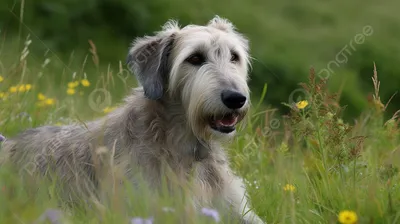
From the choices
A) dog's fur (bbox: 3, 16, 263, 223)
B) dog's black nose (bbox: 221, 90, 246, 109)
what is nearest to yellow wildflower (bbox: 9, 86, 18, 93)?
dog's fur (bbox: 3, 16, 263, 223)

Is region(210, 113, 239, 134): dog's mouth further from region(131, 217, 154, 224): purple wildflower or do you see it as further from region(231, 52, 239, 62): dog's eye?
region(131, 217, 154, 224): purple wildflower

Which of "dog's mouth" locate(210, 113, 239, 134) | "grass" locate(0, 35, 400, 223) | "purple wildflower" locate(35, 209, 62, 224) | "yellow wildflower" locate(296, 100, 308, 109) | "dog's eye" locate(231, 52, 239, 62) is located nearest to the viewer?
"purple wildflower" locate(35, 209, 62, 224)

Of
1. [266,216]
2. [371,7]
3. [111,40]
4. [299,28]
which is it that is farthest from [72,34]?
[266,216]

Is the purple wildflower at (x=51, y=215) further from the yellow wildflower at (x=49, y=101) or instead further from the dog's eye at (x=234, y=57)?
the yellow wildflower at (x=49, y=101)

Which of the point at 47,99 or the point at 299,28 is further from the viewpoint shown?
the point at 299,28

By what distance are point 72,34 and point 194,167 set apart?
29.0ft

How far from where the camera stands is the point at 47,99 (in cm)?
736

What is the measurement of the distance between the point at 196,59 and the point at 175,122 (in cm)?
49

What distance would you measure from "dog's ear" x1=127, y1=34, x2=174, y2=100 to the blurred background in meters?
6.29

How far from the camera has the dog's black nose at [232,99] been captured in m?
4.62

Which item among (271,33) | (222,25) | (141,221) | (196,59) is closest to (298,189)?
(196,59)

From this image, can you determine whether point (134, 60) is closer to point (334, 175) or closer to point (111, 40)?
point (334, 175)

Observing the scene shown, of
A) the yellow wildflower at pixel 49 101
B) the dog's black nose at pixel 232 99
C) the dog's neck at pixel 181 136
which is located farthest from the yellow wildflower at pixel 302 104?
the yellow wildflower at pixel 49 101

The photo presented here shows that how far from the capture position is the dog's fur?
15.4ft
